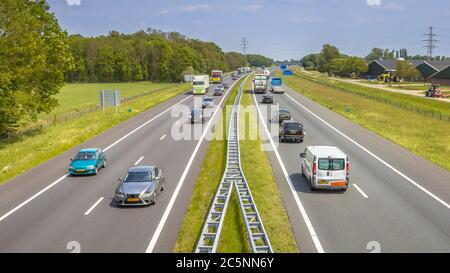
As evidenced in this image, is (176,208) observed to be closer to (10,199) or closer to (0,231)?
(0,231)

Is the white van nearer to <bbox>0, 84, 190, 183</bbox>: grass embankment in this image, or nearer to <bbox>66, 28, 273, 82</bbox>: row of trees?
<bbox>0, 84, 190, 183</bbox>: grass embankment

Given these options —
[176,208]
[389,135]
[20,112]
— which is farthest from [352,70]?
[176,208]

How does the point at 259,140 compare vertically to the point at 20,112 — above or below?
below

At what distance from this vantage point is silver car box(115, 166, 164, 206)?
21312 mm

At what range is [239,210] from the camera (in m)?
20.4

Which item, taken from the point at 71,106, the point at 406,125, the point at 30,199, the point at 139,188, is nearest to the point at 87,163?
the point at 30,199

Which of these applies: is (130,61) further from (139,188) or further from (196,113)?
(139,188)

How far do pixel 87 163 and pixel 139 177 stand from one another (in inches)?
243

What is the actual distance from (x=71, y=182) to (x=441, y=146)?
2774 cm

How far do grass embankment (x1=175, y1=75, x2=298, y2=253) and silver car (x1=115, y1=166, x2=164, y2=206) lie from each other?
1928mm

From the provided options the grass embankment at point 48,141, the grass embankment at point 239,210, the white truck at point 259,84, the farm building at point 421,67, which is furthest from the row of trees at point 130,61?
the grass embankment at point 239,210

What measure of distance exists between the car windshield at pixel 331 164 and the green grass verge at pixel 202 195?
559 centimetres

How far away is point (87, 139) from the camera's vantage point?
40.8 metres

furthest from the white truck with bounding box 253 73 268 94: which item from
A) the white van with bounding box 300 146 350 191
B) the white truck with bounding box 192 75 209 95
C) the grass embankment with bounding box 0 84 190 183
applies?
the white van with bounding box 300 146 350 191
